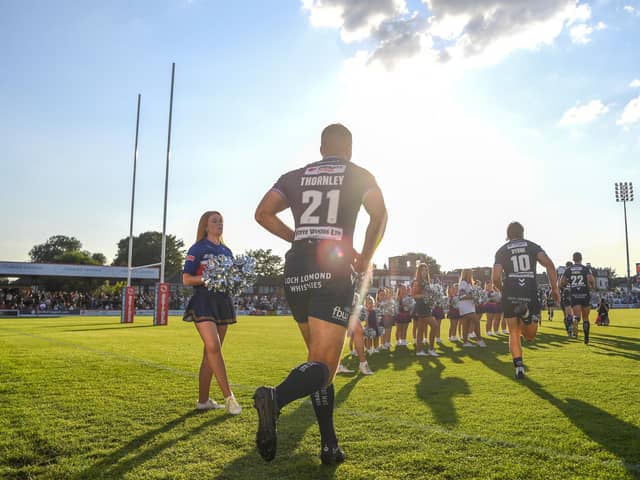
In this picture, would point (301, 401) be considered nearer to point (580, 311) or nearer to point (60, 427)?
point (60, 427)

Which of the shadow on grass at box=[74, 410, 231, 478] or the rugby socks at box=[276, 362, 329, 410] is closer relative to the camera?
the rugby socks at box=[276, 362, 329, 410]

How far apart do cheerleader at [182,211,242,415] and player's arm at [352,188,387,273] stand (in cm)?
263

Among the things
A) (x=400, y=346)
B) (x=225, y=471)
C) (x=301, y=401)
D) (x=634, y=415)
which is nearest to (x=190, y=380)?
(x=301, y=401)

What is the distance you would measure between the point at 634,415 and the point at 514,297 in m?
2.94

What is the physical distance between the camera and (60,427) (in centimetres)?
464

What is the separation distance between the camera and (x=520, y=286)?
7770 mm

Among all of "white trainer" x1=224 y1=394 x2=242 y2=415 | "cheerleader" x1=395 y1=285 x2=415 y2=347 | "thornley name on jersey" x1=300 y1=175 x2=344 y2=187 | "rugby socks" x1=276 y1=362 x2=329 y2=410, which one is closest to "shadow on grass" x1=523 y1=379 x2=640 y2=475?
"rugby socks" x1=276 y1=362 x2=329 y2=410

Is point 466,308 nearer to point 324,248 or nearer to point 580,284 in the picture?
point 580,284

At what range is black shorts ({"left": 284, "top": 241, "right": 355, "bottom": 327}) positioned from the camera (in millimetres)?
3273

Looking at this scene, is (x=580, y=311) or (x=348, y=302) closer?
(x=348, y=302)

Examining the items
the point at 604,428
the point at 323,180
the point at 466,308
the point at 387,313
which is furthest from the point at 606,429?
the point at 466,308

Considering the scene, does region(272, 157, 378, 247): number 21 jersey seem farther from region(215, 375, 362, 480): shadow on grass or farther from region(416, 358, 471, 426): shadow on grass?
region(416, 358, 471, 426): shadow on grass

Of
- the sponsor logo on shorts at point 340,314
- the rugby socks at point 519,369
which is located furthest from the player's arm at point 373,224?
the rugby socks at point 519,369

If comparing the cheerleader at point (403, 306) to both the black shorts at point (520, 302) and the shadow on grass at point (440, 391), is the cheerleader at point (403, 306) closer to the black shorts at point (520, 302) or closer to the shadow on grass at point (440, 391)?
the shadow on grass at point (440, 391)
